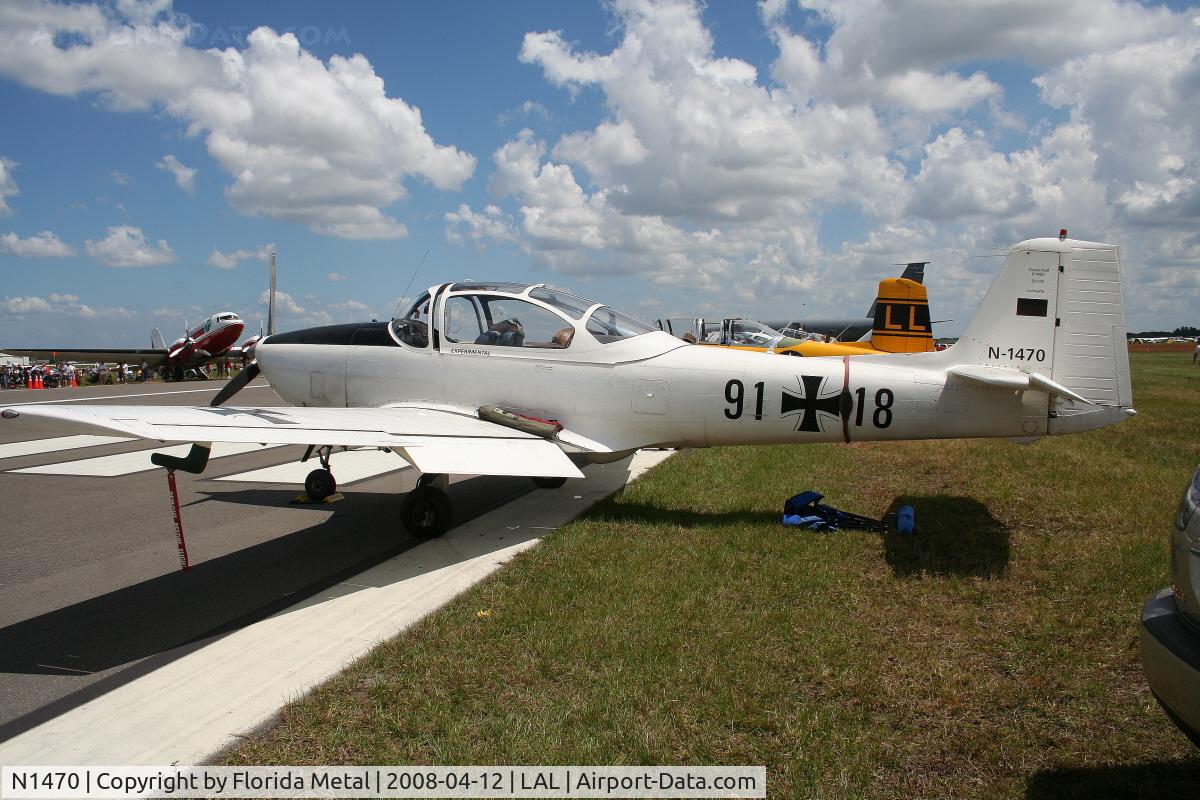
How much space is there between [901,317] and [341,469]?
47.4ft

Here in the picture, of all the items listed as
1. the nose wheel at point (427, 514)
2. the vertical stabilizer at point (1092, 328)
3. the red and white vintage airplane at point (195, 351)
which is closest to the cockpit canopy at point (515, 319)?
the nose wheel at point (427, 514)

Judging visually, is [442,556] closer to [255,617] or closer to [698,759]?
[255,617]

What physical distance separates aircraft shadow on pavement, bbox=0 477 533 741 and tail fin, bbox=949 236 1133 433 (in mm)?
4738

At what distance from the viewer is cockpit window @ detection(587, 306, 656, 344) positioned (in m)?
7.32

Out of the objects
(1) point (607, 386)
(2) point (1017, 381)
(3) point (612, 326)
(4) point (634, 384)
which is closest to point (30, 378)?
(3) point (612, 326)

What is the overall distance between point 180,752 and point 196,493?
6.44 m

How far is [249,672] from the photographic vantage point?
403cm

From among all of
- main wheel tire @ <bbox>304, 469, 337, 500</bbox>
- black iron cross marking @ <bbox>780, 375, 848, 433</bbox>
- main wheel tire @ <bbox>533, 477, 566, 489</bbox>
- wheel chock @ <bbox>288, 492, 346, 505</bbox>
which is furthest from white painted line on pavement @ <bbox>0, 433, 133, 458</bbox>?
Result: black iron cross marking @ <bbox>780, 375, 848, 433</bbox>

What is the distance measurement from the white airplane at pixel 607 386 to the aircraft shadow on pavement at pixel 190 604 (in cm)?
77

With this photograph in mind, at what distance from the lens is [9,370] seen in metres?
33.6

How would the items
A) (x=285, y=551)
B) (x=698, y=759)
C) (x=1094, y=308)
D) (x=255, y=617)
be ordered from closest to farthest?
1. (x=698, y=759)
2. (x=255, y=617)
3. (x=1094, y=308)
4. (x=285, y=551)

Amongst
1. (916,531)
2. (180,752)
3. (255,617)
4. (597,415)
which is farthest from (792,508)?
(180,752)

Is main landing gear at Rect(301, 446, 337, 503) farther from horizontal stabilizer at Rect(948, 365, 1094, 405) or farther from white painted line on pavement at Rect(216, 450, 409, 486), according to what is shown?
horizontal stabilizer at Rect(948, 365, 1094, 405)

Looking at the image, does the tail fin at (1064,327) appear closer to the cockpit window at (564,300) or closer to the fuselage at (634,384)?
the fuselage at (634,384)
